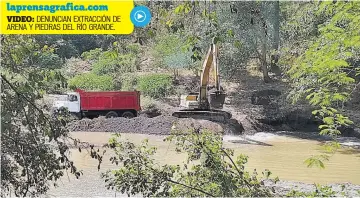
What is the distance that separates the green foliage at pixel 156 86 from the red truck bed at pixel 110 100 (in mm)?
3890

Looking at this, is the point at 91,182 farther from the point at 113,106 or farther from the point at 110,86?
the point at 110,86

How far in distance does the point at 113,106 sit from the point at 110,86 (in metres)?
4.92

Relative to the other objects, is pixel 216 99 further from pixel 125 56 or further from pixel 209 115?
pixel 125 56

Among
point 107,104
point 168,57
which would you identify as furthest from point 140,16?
point 168,57

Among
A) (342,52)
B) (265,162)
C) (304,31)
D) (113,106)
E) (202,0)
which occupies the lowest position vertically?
(265,162)

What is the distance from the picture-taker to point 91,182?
8.66 m

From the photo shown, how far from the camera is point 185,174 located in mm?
3545

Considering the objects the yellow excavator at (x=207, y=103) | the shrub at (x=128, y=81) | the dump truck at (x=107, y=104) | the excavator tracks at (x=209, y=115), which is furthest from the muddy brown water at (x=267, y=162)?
the shrub at (x=128, y=81)

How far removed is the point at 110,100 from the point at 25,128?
15.8m

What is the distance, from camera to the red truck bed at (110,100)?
59.7 feet

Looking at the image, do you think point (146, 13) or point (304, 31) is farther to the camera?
point (304, 31)

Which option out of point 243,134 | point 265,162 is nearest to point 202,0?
point 265,162

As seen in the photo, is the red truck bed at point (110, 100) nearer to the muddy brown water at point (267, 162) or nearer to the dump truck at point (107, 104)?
the dump truck at point (107, 104)

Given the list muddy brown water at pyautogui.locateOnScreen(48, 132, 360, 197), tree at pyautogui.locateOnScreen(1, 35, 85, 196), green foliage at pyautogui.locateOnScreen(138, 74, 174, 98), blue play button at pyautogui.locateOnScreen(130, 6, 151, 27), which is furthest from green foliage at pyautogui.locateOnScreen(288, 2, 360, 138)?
green foliage at pyautogui.locateOnScreen(138, 74, 174, 98)
